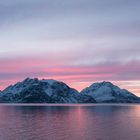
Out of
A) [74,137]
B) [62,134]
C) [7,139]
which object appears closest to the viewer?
[7,139]

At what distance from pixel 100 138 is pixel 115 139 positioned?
3.60 metres

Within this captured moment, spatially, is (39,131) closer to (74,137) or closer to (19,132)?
(19,132)

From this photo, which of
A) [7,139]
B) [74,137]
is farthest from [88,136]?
[7,139]

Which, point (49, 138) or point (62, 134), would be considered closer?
point (49, 138)

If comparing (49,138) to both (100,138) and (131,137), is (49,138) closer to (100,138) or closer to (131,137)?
(100,138)

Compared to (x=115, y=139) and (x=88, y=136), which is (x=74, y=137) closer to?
(x=88, y=136)

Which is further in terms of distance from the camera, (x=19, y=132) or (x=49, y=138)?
(x=19, y=132)

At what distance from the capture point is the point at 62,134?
8519 centimetres

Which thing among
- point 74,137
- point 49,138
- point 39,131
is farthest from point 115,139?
point 39,131

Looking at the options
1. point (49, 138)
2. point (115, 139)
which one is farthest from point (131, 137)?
point (49, 138)

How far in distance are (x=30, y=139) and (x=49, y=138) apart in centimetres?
508

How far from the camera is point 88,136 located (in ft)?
265

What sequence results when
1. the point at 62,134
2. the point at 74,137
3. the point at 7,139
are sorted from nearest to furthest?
the point at 7,139 → the point at 74,137 → the point at 62,134

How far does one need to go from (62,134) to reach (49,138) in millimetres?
7628
